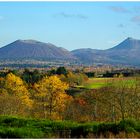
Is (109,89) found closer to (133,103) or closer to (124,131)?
(133,103)

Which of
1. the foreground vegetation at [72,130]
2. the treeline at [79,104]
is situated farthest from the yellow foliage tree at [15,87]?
the foreground vegetation at [72,130]

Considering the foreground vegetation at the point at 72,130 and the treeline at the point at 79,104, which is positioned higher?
the foreground vegetation at the point at 72,130

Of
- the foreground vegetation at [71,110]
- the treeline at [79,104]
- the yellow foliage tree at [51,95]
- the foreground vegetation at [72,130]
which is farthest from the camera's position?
the yellow foliage tree at [51,95]

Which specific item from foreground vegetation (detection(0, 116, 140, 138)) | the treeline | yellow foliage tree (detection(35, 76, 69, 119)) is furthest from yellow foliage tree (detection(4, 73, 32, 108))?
foreground vegetation (detection(0, 116, 140, 138))

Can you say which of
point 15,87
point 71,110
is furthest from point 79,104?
point 15,87

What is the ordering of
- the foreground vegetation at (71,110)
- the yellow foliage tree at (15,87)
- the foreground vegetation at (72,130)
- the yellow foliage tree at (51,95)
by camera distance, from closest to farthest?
the foreground vegetation at (72,130) → the foreground vegetation at (71,110) → the yellow foliage tree at (51,95) → the yellow foliage tree at (15,87)

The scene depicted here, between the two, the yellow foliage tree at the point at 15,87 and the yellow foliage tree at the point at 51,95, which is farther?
the yellow foliage tree at the point at 15,87

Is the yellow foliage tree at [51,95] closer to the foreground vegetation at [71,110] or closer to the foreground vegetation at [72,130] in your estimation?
the foreground vegetation at [71,110]

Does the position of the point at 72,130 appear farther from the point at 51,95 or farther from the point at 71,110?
the point at 51,95
